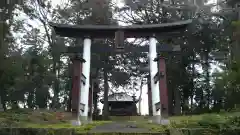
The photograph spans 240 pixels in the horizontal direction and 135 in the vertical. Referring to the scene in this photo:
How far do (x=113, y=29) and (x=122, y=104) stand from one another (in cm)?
1733

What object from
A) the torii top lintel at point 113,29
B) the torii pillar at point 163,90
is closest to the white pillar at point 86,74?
the torii top lintel at point 113,29

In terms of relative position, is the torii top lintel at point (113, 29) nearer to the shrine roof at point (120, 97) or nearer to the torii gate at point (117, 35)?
the torii gate at point (117, 35)

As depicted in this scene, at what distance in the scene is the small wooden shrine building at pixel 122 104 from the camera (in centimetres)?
2828

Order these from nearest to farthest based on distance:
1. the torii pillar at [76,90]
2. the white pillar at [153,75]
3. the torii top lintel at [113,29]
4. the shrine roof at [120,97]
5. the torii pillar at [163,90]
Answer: the torii pillar at [76,90]
the torii pillar at [163,90]
the white pillar at [153,75]
the torii top lintel at [113,29]
the shrine roof at [120,97]

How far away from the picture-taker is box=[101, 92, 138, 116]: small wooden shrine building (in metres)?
28.3

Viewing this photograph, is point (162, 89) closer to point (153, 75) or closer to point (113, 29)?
Answer: point (153, 75)

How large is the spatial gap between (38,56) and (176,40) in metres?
12.5

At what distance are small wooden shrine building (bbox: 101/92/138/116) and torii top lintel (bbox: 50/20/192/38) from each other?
15054 mm

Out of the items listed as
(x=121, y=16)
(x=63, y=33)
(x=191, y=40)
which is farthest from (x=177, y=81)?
(x=63, y=33)

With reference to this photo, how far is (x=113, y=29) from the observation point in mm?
13508

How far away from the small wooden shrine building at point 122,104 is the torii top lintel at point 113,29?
15.1 meters

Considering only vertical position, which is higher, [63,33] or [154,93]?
[63,33]

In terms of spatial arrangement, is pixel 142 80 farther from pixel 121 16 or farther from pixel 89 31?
pixel 89 31

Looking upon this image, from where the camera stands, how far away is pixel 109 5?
2684 centimetres
